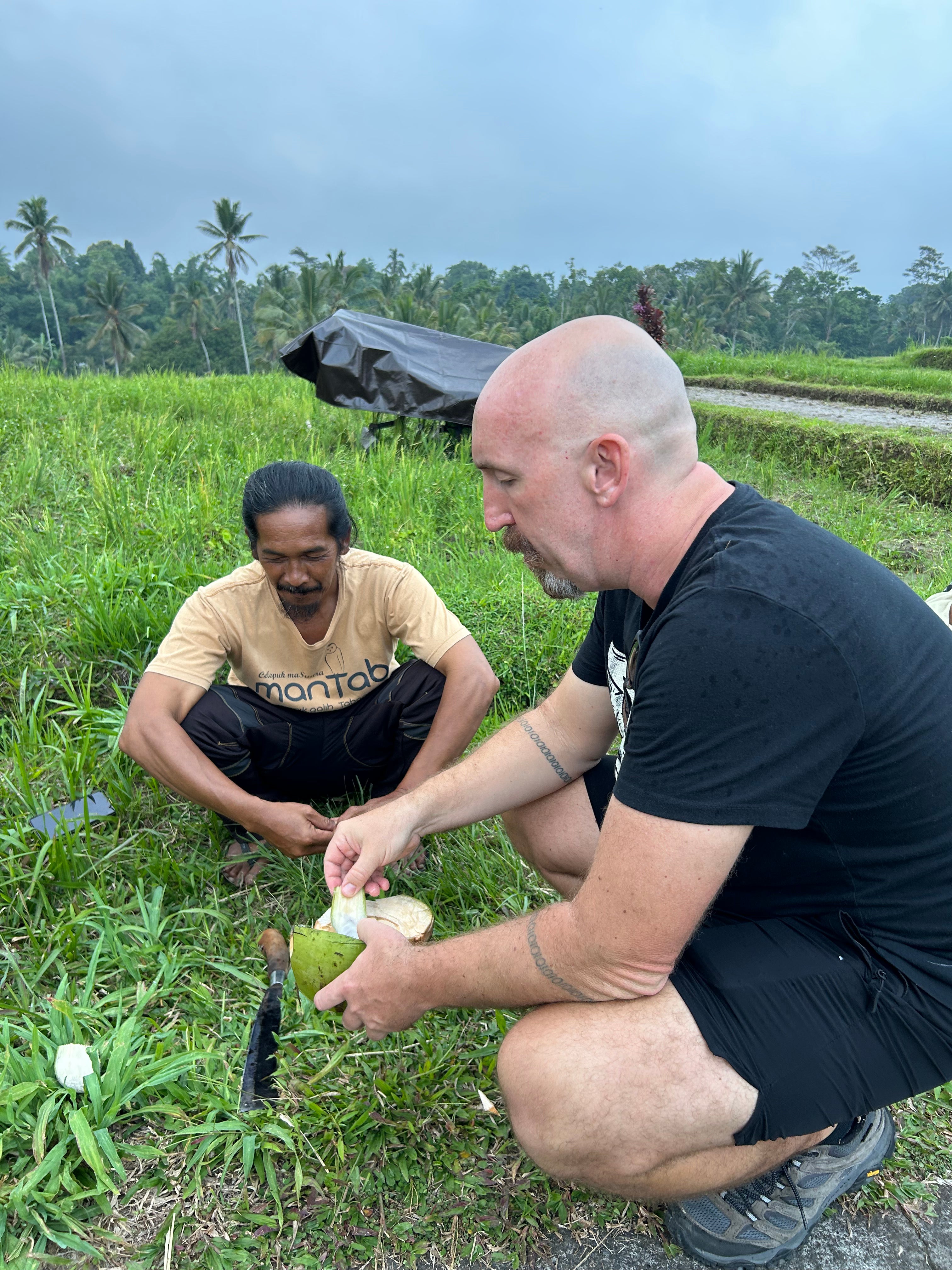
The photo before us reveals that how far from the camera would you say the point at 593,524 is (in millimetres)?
1499

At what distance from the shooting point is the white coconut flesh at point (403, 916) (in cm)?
207

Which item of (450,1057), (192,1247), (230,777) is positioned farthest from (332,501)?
(192,1247)

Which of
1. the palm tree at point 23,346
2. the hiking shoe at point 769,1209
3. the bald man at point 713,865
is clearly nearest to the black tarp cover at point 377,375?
the bald man at point 713,865

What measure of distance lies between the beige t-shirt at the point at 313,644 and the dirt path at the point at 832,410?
8.56m

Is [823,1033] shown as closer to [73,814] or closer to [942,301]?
[73,814]

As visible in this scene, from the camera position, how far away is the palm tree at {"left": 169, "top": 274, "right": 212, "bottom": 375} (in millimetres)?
48156

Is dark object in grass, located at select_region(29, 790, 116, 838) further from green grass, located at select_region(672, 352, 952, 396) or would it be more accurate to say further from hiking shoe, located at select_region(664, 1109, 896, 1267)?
green grass, located at select_region(672, 352, 952, 396)

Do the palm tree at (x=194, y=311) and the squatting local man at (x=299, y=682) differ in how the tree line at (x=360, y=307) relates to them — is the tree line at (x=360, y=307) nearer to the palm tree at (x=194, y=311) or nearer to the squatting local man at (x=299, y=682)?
the palm tree at (x=194, y=311)

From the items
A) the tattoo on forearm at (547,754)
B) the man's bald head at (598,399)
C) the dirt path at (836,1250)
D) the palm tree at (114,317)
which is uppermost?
the palm tree at (114,317)

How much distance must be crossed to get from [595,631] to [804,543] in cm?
68

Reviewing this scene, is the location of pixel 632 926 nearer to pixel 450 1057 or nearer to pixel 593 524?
pixel 593 524

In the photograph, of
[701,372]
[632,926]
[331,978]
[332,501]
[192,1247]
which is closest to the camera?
[632,926]

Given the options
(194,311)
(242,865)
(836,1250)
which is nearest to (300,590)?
(242,865)

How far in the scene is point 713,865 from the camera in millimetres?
1280
